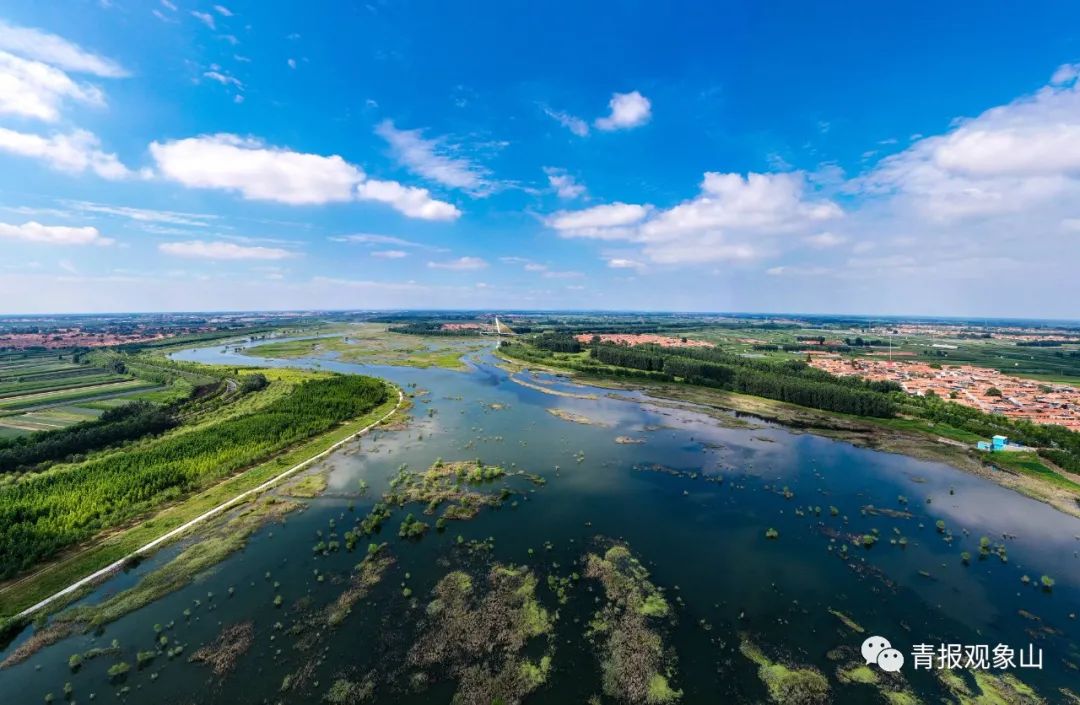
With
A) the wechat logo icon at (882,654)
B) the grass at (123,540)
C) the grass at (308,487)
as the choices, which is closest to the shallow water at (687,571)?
the wechat logo icon at (882,654)

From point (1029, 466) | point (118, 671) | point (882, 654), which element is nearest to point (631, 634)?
point (882, 654)

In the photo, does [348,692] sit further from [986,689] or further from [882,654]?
[986,689]

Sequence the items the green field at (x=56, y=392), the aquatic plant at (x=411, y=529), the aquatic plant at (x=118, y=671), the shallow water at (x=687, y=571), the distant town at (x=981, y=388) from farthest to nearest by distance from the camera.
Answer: the distant town at (x=981, y=388) → the green field at (x=56, y=392) → the aquatic plant at (x=411, y=529) → the shallow water at (x=687, y=571) → the aquatic plant at (x=118, y=671)

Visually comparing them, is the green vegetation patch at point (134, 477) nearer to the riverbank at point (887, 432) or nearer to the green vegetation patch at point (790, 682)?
the green vegetation patch at point (790, 682)

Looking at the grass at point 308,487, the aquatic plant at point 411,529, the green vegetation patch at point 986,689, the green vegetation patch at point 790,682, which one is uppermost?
the grass at point 308,487

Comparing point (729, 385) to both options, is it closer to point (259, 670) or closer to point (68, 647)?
point (259, 670)

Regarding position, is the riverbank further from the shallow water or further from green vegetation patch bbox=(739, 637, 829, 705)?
green vegetation patch bbox=(739, 637, 829, 705)

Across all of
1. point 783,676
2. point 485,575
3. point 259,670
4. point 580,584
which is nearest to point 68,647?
point 259,670

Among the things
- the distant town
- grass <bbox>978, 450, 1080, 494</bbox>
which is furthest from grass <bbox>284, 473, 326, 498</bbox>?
the distant town
